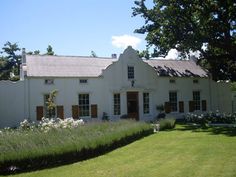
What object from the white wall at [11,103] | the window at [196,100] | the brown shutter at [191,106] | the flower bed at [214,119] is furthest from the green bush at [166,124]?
the window at [196,100]

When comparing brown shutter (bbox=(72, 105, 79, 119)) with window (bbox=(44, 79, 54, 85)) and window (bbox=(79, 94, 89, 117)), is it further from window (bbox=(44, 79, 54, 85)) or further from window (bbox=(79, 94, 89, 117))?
window (bbox=(44, 79, 54, 85))

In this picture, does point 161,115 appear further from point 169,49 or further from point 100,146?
point 100,146

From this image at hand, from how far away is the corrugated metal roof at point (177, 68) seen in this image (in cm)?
3206

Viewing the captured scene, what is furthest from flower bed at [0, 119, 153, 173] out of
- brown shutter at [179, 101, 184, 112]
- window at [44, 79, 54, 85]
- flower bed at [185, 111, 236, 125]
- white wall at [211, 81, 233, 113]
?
white wall at [211, 81, 233, 113]

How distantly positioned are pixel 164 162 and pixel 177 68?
74.2ft

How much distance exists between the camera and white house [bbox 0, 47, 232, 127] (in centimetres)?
2516

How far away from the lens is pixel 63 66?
90.9 feet

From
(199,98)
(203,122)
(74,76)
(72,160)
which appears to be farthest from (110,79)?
(72,160)

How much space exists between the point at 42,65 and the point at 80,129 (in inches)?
489

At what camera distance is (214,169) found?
33.4 feet

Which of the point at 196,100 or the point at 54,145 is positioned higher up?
the point at 196,100

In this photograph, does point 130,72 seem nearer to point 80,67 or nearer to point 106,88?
point 106,88

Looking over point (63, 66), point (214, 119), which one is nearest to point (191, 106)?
point (214, 119)

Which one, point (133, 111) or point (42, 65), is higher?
point (42, 65)
